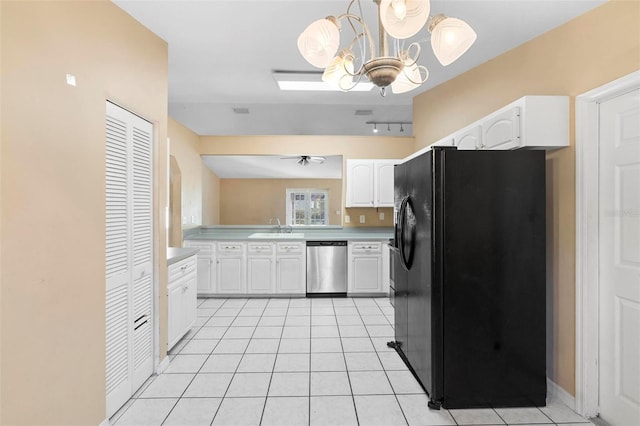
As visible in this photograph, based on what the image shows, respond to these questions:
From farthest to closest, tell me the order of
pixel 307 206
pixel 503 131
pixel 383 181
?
pixel 307 206, pixel 383 181, pixel 503 131

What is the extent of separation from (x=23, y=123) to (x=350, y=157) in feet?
13.0

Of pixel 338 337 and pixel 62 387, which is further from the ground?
pixel 62 387

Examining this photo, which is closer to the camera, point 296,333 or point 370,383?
point 370,383

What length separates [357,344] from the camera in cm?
289

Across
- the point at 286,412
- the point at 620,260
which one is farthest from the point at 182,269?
the point at 620,260

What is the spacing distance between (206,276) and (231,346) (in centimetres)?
174

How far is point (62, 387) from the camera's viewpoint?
150cm

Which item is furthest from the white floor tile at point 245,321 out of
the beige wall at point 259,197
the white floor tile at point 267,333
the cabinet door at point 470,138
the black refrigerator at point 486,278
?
the beige wall at point 259,197

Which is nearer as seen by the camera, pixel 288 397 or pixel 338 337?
pixel 288 397

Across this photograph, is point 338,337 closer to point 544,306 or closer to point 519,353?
point 519,353

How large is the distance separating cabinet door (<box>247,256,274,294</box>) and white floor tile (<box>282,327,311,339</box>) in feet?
3.88

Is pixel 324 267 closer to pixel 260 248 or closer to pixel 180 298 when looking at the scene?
pixel 260 248

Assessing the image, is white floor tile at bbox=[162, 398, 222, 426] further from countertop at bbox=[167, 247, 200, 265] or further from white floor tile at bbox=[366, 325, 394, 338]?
white floor tile at bbox=[366, 325, 394, 338]

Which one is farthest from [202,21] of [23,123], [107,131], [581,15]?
[581,15]
